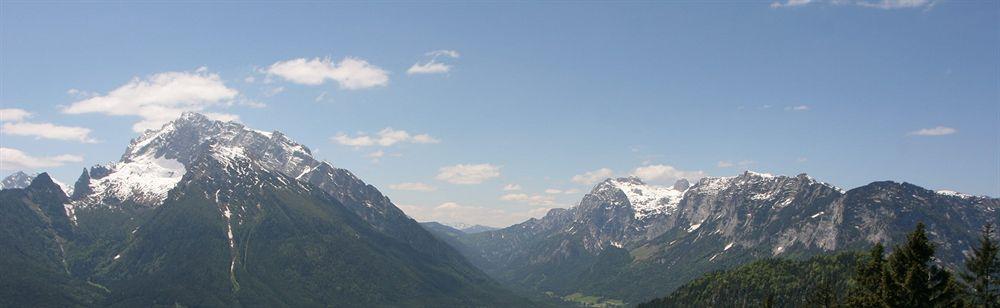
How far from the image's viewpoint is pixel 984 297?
218 ft

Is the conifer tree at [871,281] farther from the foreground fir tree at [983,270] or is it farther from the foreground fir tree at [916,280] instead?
the foreground fir tree at [983,270]

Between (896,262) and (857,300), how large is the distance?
17.5 feet

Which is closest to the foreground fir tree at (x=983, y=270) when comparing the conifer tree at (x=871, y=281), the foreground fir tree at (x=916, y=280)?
the conifer tree at (x=871, y=281)

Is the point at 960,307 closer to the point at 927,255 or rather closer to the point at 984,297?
the point at 927,255

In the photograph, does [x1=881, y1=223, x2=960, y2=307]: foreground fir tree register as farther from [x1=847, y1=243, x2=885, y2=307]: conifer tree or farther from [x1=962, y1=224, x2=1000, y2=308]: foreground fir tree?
[x1=962, y1=224, x2=1000, y2=308]: foreground fir tree

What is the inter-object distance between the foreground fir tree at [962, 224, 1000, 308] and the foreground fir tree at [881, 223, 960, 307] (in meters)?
10.2

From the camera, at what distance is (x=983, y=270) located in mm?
64438

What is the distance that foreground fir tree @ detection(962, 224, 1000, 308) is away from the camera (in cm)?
6419

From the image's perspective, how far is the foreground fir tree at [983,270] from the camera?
64.2 m

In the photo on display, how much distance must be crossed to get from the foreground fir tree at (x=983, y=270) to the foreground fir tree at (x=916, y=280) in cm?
1023

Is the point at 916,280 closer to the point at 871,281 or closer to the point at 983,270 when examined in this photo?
the point at 871,281

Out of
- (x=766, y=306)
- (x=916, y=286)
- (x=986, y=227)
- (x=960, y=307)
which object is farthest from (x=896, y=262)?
(x=766, y=306)

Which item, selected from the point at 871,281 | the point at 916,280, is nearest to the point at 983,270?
the point at 871,281

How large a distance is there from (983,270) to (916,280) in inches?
571
